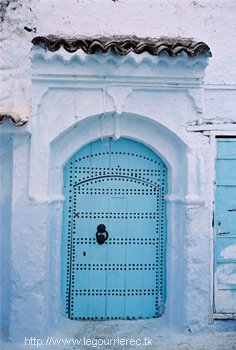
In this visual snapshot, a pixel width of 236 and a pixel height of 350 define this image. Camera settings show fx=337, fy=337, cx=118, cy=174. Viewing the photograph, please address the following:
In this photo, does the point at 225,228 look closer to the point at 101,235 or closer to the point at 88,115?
the point at 101,235

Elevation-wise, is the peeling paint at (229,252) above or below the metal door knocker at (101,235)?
below

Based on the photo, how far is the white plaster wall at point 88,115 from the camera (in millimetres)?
3713

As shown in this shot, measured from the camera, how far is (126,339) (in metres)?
3.71

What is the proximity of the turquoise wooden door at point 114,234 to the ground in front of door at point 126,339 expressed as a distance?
210 millimetres

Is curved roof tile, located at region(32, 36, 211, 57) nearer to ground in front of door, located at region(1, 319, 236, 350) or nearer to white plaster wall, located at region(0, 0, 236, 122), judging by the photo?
white plaster wall, located at region(0, 0, 236, 122)

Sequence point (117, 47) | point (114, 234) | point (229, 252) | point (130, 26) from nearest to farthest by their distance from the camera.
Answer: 1. point (117, 47)
2. point (229, 252)
3. point (130, 26)
4. point (114, 234)

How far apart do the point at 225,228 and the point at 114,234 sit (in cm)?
132

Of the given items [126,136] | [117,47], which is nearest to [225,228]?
[126,136]

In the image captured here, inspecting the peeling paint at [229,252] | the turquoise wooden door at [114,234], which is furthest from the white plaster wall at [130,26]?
the peeling paint at [229,252]

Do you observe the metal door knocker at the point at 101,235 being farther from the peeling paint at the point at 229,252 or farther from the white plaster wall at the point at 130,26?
the white plaster wall at the point at 130,26

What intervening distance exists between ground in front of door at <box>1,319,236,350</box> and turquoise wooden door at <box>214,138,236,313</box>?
14.0 inches

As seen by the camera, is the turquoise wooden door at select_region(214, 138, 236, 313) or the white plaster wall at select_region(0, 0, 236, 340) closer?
the white plaster wall at select_region(0, 0, 236, 340)

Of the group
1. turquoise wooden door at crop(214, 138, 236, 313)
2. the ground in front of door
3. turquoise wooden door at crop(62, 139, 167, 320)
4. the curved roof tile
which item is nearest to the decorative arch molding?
turquoise wooden door at crop(62, 139, 167, 320)

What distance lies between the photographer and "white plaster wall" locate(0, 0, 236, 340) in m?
3.71
